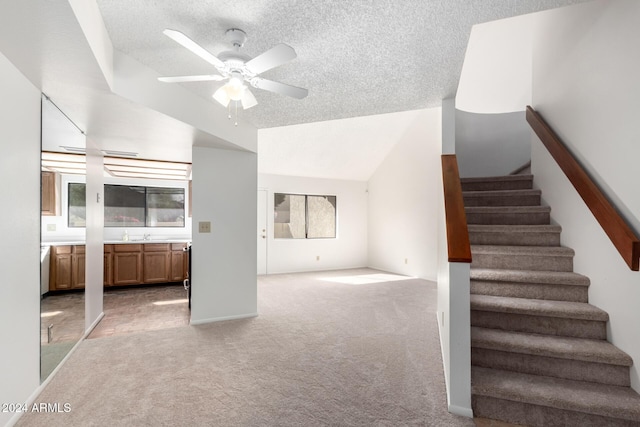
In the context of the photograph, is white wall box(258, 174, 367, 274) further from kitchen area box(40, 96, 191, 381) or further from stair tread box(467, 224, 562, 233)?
stair tread box(467, 224, 562, 233)

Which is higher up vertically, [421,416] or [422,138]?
[422,138]

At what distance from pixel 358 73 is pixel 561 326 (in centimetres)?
238

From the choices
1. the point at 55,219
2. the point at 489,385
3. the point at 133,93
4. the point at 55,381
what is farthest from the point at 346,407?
the point at 55,219

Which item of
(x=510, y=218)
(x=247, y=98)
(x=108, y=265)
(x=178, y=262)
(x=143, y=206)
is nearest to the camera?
(x=247, y=98)

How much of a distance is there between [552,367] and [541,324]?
0.30 metres

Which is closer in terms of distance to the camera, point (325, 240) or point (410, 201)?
point (410, 201)

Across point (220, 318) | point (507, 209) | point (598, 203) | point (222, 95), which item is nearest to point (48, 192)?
point (222, 95)

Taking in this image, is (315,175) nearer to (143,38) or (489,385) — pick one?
(143,38)

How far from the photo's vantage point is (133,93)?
2283 millimetres

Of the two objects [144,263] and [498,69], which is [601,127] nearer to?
[498,69]

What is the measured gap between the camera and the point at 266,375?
2.46 metres

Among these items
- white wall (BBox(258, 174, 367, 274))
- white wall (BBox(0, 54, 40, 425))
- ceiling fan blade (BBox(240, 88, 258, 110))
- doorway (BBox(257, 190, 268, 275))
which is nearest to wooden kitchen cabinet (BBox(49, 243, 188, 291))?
doorway (BBox(257, 190, 268, 275))

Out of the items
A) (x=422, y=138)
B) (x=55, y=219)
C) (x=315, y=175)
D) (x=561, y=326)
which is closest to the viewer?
(x=561, y=326)

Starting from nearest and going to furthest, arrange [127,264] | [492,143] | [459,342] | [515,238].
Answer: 1. [459,342]
2. [515,238]
3. [492,143]
4. [127,264]
